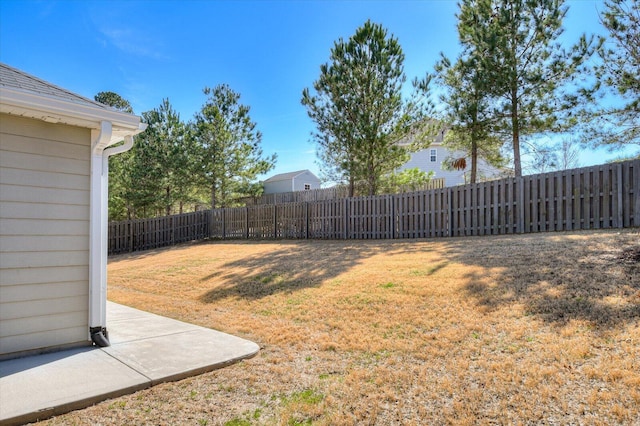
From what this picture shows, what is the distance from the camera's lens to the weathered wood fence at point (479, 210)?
748 cm

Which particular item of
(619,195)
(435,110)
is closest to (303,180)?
(435,110)

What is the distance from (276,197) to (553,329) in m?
19.1

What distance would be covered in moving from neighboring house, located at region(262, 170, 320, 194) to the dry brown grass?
73.5 ft

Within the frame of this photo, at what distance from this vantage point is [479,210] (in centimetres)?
961

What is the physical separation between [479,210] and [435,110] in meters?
5.75

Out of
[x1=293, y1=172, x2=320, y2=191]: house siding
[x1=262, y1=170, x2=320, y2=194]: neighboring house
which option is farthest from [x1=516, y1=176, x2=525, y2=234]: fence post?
[x1=293, y1=172, x2=320, y2=191]: house siding

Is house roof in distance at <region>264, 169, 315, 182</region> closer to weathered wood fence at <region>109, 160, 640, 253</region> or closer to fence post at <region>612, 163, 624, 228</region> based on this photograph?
weathered wood fence at <region>109, 160, 640, 253</region>

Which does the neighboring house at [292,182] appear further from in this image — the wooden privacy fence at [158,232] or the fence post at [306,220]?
the fence post at [306,220]

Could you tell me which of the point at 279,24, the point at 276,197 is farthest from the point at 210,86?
the point at 279,24

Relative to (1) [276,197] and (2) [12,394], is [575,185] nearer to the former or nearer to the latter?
(2) [12,394]

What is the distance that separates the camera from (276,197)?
71.3 feet

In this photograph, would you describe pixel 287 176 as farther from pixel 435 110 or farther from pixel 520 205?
pixel 520 205

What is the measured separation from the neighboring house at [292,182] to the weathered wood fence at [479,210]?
12498mm

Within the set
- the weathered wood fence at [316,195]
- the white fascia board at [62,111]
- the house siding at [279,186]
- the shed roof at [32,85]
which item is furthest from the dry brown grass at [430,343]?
the house siding at [279,186]
